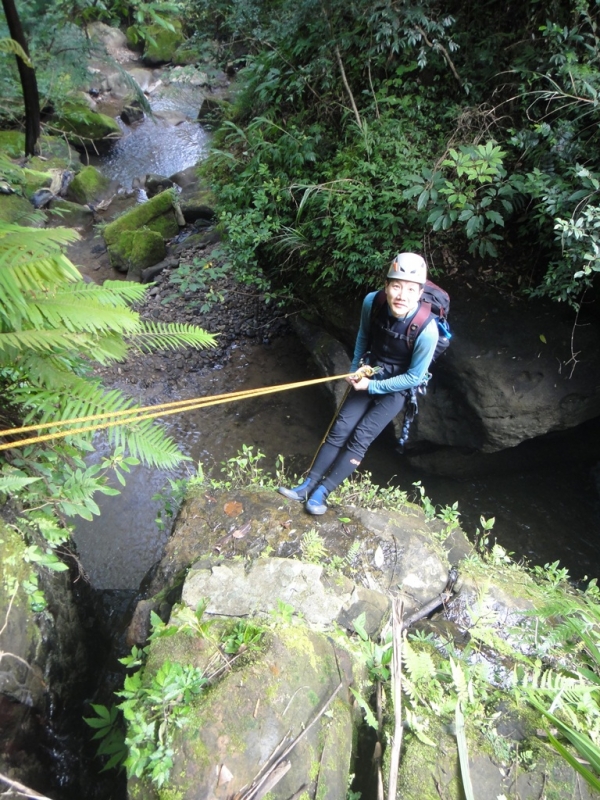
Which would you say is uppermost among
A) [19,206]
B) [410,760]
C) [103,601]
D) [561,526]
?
[410,760]

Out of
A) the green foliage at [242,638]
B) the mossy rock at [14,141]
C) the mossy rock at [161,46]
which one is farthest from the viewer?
the mossy rock at [161,46]

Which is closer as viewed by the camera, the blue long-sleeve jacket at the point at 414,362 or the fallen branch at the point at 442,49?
the blue long-sleeve jacket at the point at 414,362

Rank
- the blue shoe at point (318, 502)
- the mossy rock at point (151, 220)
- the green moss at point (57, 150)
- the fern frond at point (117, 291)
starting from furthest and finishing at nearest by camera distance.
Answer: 1. the green moss at point (57, 150)
2. the mossy rock at point (151, 220)
3. the blue shoe at point (318, 502)
4. the fern frond at point (117, 291)

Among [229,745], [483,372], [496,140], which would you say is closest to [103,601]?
[229,745]

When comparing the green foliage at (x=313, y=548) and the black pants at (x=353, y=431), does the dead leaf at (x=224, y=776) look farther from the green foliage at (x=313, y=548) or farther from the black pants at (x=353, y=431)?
the black pants at (x=353, y=431)

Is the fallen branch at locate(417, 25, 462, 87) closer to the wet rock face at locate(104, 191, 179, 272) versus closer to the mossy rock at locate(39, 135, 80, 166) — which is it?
the wet rock face at locate(104, 191, 179, 272)

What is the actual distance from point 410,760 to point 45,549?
2.19m

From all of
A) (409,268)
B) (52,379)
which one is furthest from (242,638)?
(409,268)

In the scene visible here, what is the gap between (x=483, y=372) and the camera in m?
4.70

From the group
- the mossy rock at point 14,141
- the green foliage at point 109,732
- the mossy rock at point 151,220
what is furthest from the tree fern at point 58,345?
the mossy rock at point 14,141

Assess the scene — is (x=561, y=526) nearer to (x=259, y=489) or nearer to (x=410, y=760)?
(x=259, y=489)

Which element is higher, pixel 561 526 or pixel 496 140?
pixel 496 140

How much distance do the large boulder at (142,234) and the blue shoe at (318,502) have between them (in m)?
5.77

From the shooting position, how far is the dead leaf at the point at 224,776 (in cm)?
169
